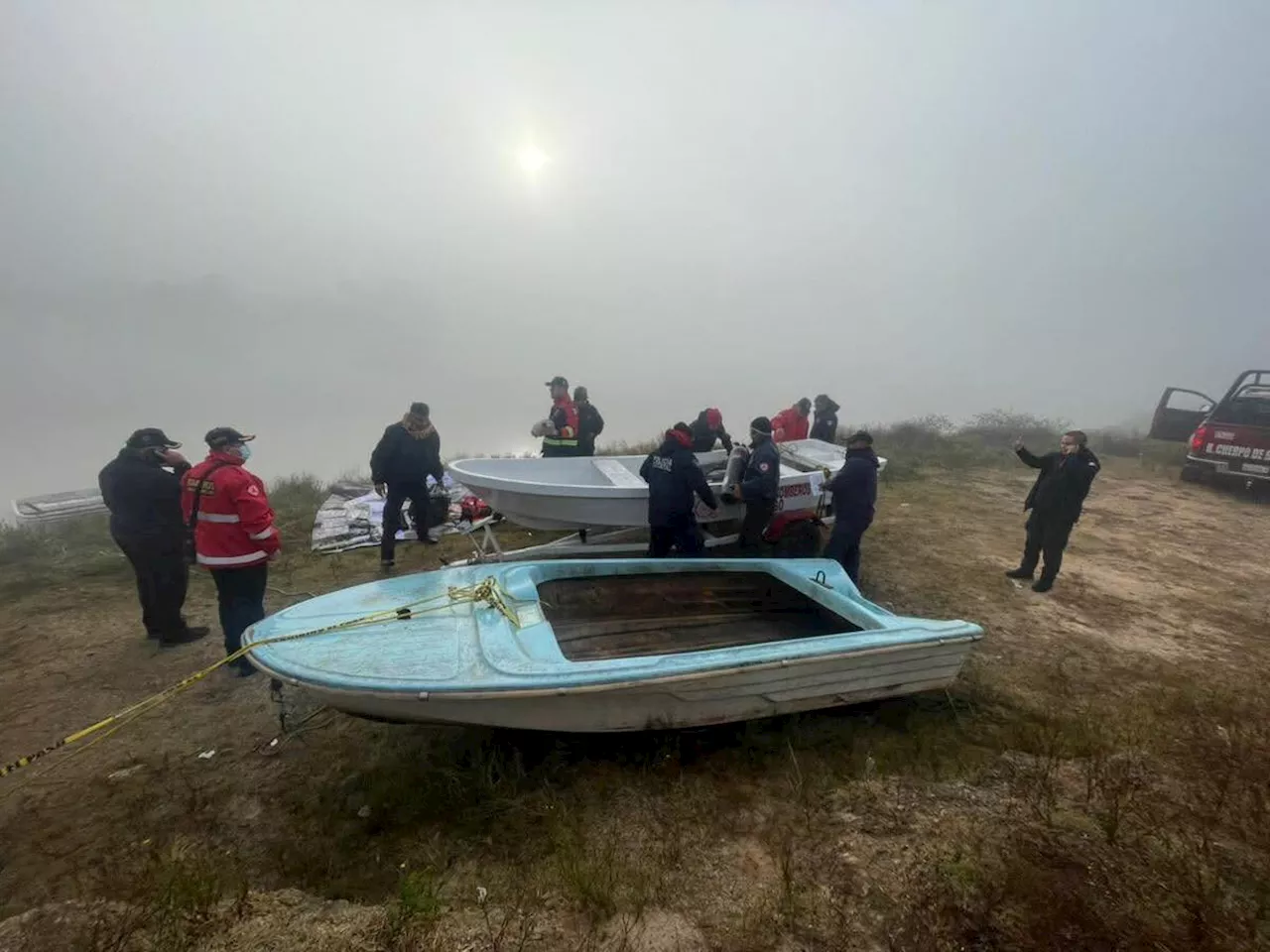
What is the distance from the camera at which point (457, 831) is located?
288 centimetres

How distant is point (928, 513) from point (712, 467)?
12.3ft

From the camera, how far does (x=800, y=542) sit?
695 centimetres

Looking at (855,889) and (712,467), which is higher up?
(712,467)

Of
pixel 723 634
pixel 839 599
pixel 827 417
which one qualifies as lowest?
pixel 723 634

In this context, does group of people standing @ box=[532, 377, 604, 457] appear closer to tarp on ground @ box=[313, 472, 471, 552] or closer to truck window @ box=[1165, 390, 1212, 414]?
tarp on ground @ box=[313, 472, 471, 552]

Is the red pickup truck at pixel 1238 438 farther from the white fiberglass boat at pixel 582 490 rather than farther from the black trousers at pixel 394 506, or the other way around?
the black trousers at pixel 394 506

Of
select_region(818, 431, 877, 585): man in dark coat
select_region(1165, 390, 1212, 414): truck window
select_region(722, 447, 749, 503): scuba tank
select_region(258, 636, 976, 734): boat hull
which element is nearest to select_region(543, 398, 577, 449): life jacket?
select_region(722, 447, 749, 503): scuba tank

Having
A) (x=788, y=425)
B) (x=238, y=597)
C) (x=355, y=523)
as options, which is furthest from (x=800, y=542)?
(x=238, y=597)

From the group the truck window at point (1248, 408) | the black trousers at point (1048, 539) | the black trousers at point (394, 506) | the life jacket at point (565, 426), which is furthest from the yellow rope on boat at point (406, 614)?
the truck window at point (1248, 408)

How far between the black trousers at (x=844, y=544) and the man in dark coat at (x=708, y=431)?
1.90 m

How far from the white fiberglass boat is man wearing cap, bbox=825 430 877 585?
10.8 inches

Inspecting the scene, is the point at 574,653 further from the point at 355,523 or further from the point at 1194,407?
the point at 1194,407

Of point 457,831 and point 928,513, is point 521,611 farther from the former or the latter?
point 928,513

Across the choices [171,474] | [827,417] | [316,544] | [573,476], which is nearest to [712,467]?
[573,476]
